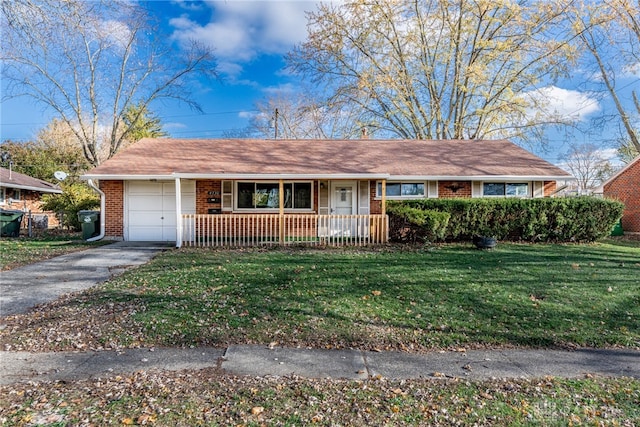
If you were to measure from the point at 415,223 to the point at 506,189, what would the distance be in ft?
16.8

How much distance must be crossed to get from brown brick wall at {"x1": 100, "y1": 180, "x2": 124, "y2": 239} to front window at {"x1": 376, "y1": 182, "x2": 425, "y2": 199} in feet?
30.3

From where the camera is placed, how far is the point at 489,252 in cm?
1005

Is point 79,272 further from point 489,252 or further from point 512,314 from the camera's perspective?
point 489,252

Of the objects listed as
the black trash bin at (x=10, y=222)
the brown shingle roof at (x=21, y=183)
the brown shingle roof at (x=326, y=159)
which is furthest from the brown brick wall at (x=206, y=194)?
the brown shingle roof at (x=21, y=183)

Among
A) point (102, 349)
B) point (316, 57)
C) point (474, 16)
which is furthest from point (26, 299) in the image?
point (474, 16)

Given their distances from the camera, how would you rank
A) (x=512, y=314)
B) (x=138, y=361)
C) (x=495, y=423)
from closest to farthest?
(x=495, y=423)
(x=138, y=361)
(x=512, y=314)

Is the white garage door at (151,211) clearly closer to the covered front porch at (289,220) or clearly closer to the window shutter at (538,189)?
the covered front porch at (289,220)

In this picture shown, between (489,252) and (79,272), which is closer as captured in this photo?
(79,272)

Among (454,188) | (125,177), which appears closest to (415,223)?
(454,188)

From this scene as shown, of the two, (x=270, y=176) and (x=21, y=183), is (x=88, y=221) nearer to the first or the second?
(x=270, y=176)

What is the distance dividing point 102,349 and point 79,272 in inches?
176

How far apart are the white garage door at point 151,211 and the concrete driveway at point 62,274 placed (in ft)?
6.46

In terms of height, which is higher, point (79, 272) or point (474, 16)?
point (474, 16)

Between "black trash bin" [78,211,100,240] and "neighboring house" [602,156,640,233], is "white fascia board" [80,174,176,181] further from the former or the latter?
"neighboring house" [602,156,640,233]
